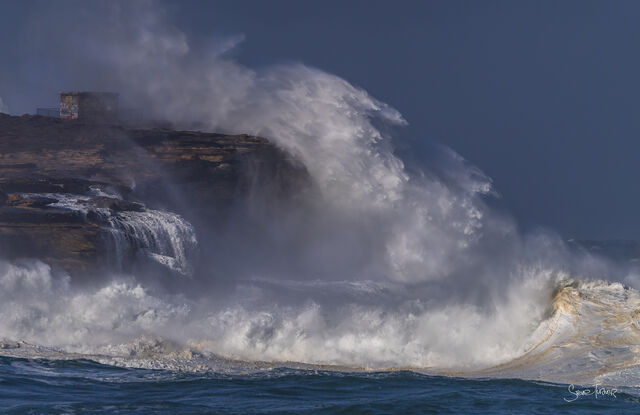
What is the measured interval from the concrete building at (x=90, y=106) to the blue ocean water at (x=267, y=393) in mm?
12012

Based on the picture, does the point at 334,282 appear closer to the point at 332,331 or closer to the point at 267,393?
the point at 332,331

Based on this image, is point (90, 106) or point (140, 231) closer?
point (140, 231)

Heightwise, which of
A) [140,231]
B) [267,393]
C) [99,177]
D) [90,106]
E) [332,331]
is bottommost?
[267,393]

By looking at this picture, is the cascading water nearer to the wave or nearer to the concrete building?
the wave

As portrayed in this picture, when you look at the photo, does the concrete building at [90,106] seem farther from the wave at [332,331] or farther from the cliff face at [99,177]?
the wave at [332,331]

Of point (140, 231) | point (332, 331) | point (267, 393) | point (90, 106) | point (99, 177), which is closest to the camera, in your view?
point (267, 393)

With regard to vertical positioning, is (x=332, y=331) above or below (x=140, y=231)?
below

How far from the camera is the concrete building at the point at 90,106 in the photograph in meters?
25.2

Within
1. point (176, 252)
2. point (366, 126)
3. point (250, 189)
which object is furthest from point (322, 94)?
point (176, 252)

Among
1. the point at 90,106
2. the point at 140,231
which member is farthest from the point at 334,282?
the point at 90,106

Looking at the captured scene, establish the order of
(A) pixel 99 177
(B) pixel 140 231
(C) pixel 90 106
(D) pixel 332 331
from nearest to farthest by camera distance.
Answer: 1. (D) pixel 332 331
2. (B) pixel 140 231
3. (A) pixel 99 177
4. (C) pixel 90 106

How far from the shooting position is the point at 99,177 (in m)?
21.9

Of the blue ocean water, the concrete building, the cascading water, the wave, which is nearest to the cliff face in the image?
the cascading water

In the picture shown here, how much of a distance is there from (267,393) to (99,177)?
10550mm
